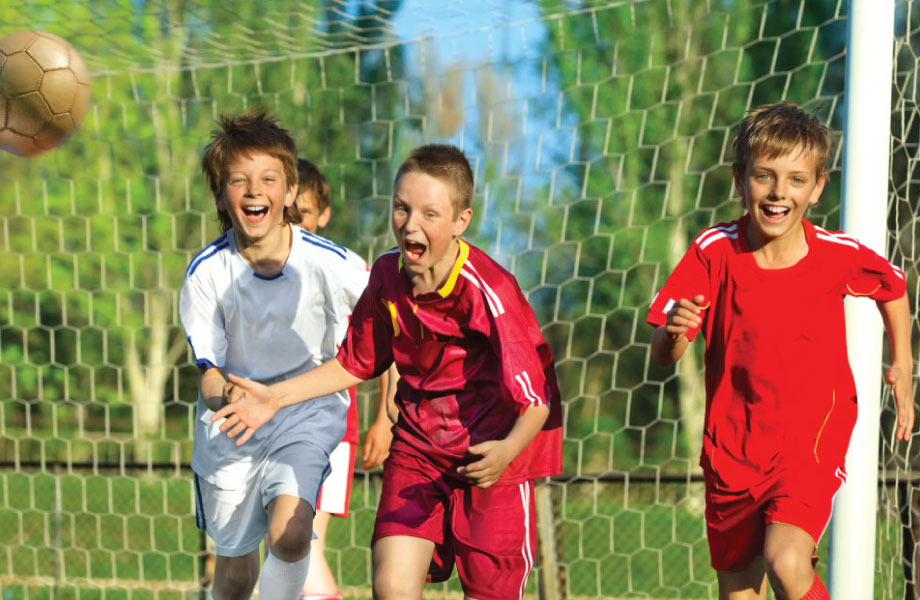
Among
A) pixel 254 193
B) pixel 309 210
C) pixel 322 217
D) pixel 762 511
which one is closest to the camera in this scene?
pixel 762 511

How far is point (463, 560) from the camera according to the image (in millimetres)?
2850

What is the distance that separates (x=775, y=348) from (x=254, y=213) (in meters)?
1.68

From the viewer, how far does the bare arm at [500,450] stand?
2418 mm

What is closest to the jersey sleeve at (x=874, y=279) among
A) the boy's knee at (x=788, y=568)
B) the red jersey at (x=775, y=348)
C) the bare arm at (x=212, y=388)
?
the red jersey at (x=775, y=348)

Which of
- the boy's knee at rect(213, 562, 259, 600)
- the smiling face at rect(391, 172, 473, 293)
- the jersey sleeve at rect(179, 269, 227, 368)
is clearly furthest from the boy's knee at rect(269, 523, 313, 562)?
the smiling face at rect(391, 172, 473, 293)

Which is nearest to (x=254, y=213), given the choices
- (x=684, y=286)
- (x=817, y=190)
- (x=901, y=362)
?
(x=684, y=286)

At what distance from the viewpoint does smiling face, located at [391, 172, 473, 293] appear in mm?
2762

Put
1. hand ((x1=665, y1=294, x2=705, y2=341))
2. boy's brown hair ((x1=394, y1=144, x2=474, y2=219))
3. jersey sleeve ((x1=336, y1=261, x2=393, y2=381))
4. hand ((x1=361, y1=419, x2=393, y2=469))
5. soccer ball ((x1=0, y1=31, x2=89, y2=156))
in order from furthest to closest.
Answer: soccer ball ((x1=0, y1=31, x2=89, y2=156)), hand ((x1=361, y1=419, x2=393, y2=469)), jersey sleeve ((x1=336, y1=261, x2=393, y2=381)), boy's brown hair ((x1=394, y1=144, x2=474, y2=219)), hand ((x1=665, y1=294, x2=705, y2=341))

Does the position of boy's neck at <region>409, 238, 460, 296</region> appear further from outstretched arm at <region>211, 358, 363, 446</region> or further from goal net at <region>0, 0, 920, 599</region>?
goal net at <region>0, 0, 920, 599</region>

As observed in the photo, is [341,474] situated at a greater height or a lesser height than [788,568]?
greater

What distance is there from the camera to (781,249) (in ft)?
9.38

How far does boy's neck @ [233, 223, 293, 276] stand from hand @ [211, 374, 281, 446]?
652 mm

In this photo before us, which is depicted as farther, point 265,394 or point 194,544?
point 194,544

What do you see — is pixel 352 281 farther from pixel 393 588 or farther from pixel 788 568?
pixel 788 568
